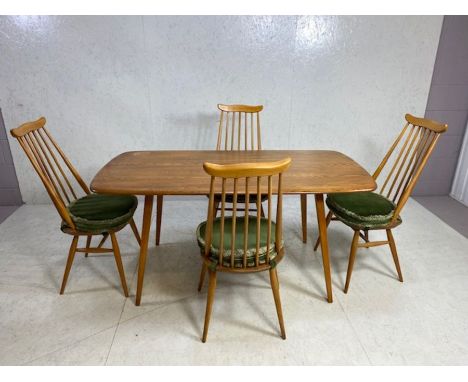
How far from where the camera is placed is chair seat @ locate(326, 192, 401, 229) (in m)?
1.88

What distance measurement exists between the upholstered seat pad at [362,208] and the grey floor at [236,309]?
1.45 ft

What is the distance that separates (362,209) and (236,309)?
0.94 m

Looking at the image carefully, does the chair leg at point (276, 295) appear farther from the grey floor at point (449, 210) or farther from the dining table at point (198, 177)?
the grey floor at point (449, 210)

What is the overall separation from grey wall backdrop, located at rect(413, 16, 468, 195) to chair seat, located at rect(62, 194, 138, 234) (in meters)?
2.84

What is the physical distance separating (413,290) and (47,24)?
3.32 m

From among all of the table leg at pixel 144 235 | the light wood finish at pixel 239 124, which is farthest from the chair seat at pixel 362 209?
the table leg at pixel 144 235

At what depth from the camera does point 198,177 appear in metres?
1.79

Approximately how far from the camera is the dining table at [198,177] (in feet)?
5.43

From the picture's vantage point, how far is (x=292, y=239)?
257cm

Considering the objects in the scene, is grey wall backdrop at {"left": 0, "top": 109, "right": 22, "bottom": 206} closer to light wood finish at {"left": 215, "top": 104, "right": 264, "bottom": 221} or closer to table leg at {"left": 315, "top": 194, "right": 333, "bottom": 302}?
light wood finish at {"left": 215, "top": 104, "right": 264, "bottom": 221}

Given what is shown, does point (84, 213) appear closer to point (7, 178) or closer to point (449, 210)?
point (7, 178)

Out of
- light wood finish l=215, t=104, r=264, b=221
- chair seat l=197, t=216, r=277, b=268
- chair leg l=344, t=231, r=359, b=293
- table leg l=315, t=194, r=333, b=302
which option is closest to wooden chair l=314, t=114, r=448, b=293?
chair leg l=344, t=231, r=359, b=293

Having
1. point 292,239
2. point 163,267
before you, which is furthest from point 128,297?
point 292,239
